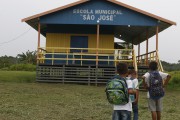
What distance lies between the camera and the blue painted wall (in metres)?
24.5

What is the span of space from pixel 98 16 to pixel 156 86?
1560 cm

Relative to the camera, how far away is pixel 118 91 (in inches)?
279

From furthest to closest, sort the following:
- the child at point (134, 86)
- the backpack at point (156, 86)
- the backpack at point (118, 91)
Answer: the backpack at point (156, 86) < the child at point (134, 86) < the backpack at point (118, 91)

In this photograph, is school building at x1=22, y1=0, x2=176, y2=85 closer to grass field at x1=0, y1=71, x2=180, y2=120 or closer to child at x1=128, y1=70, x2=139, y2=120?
grass field at x1=0, y1=71, x2=180, y2=120

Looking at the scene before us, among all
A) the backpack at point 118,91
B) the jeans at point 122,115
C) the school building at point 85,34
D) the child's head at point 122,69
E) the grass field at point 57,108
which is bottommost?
the grass field at point 57,108

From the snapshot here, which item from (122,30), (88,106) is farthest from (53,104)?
(122,30)

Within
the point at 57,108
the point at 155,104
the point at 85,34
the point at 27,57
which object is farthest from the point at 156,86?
the point at 27,57

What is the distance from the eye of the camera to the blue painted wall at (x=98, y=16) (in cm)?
2452

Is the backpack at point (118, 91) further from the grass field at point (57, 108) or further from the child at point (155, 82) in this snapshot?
the grass field at point (57, 108)

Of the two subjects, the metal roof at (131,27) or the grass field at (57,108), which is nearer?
the grass field at (57,108)

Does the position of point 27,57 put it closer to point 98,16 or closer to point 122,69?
point 98,16

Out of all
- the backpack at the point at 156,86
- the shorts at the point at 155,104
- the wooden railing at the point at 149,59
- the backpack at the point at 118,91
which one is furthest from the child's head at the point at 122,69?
the wooden railing at the point at 149,59

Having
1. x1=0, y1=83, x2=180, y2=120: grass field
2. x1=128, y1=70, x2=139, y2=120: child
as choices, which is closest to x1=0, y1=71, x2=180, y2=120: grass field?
x1=0, y1=83, x2=180, y2=120: grass field

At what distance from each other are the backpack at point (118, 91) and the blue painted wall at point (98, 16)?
17513 millimetres
